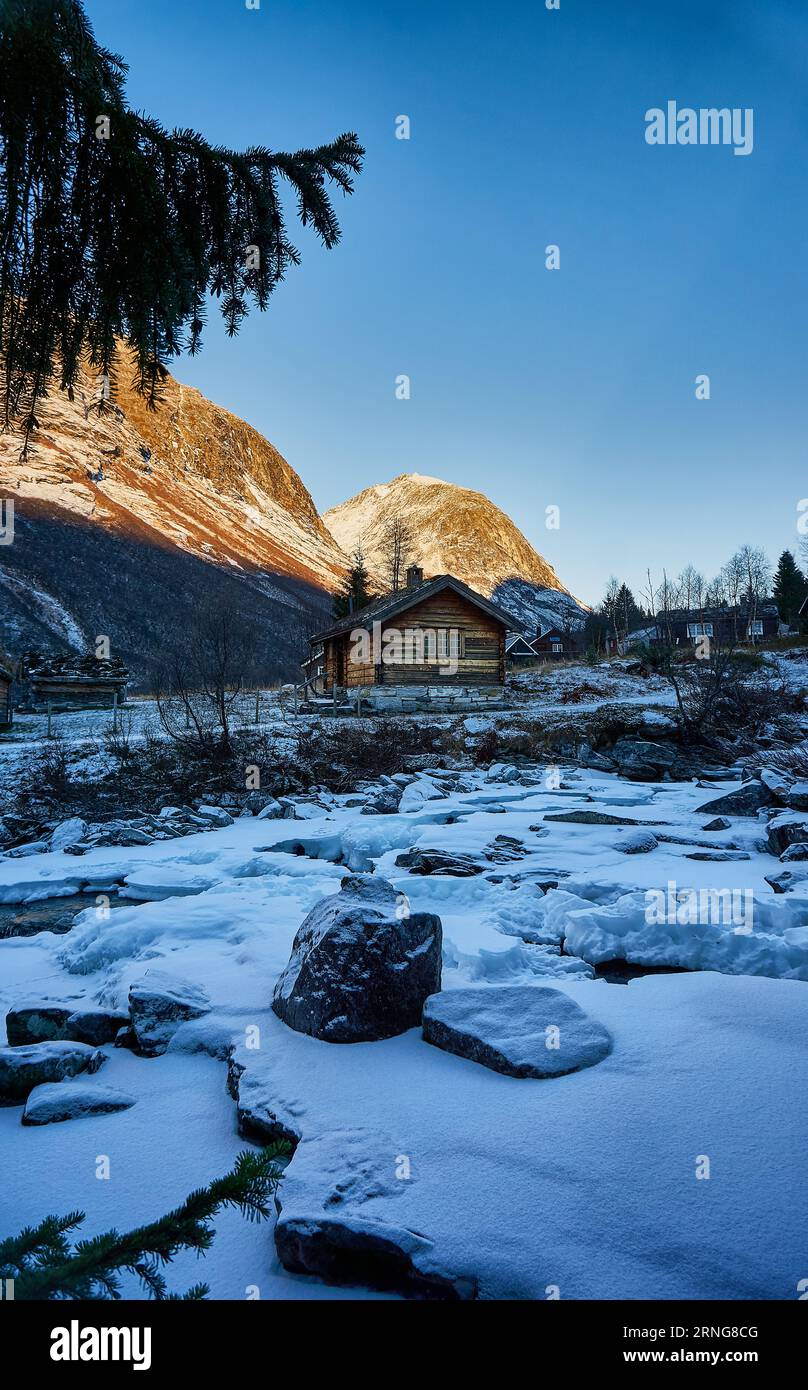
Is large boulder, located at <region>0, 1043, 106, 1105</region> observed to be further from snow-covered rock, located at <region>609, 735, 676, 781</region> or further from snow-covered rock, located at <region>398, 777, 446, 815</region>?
snow-covered rock, located at <region>609, 735, 676, 781</region>

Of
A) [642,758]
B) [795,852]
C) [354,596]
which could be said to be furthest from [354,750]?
[354,596]

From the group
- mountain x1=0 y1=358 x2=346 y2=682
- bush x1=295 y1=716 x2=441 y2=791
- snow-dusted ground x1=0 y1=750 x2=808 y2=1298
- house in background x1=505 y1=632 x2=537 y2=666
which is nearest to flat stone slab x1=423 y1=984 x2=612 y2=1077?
snow-dusted ground x1=0 y1=750 x2=808 y2=1298

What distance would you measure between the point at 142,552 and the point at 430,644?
65765mm

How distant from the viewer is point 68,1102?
7.57 feet

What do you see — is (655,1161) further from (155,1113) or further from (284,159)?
(284,159)

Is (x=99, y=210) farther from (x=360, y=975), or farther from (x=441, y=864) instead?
(x=441, y=864)

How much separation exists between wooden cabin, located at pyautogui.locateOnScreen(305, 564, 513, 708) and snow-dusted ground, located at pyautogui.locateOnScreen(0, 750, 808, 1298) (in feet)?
61.6

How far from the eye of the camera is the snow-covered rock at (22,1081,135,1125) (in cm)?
227

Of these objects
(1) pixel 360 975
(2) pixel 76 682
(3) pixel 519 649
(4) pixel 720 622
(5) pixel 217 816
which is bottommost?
(5) pixel 217 816

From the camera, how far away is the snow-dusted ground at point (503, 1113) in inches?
61.8

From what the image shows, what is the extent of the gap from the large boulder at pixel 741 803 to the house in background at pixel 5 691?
21.1m

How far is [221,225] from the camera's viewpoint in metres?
2.71

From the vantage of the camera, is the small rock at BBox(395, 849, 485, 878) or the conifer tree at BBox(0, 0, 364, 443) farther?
the small rock at BBox(395, 849, 485, 878)

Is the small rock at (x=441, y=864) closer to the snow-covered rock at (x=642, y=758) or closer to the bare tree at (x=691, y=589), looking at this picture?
the snow-covered rock at (x=642, y=758)
